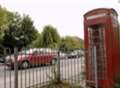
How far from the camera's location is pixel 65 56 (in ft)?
29.1

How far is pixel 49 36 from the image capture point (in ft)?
117

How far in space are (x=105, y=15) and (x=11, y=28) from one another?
28061 millimetres

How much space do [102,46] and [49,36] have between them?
28004 millimetres

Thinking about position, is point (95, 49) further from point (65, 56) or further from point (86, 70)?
point (65, 56)

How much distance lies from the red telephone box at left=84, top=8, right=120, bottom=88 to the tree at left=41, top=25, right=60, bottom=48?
87.0 ft

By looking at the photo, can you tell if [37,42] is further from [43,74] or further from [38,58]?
[38,58]

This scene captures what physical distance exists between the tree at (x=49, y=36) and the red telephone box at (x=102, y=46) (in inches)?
1044

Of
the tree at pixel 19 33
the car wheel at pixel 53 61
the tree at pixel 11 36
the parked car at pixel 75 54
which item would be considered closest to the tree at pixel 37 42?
the tree at pixel 19 33

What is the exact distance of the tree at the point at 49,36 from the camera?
116ft

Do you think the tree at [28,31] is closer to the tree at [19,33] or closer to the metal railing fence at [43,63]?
the tree at [19,33]

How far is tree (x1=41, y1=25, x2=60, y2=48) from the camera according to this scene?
35231 mm

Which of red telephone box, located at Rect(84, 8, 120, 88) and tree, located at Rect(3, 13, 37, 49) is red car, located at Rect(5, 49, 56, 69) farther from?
tree, located at Rect(3, 13, 37, 49)

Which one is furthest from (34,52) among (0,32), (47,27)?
(47,27)

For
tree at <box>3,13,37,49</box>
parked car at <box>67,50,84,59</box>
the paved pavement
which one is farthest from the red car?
tree at <box>3,13,37,49</box>
